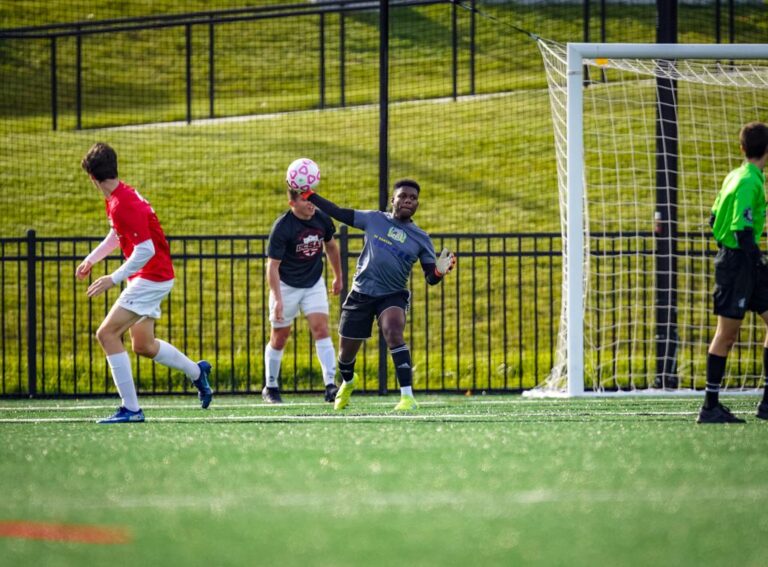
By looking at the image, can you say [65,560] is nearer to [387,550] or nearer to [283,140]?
[387,550]

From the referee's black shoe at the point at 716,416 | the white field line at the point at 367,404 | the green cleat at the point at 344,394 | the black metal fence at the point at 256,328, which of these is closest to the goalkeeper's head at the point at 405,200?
the green cleat at the point at 344,394

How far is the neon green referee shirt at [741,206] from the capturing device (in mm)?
7309

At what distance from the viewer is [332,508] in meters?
4.57

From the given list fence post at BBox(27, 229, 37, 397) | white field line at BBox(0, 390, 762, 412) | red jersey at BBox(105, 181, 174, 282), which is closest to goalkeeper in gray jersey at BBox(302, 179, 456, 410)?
white field line at BBox(0, 390, 762, 412)

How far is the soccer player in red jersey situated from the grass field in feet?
1.54

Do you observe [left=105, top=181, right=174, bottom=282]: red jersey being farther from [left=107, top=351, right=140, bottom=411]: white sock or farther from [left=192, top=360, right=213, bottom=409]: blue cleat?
[left=192, top=360, right=213, bottom=409]: blue cleat

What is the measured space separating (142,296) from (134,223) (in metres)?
0.52

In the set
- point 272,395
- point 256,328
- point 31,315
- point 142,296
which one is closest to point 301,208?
point 272,395

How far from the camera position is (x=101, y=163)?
779 centimetres

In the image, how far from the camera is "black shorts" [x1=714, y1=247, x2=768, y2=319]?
24.1ft

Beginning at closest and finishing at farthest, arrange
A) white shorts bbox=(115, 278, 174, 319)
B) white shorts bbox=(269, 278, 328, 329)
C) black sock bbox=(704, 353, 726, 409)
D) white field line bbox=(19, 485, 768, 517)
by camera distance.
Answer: white field line bbox=(19, 485, 768, 517) < black sock bbox=(704, 353, 726, 409) < white shorts bbox=(115, 278, 174, 319) < white shorts bbox=(269, 278, 328, 329)

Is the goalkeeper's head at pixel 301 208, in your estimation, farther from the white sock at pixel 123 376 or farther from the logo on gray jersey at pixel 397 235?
the white sock at pixel 123 376

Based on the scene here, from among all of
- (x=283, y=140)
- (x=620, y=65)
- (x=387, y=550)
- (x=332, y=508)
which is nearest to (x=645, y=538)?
(x=387, y=550)

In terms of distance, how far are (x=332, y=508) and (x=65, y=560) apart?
3.70 feet
